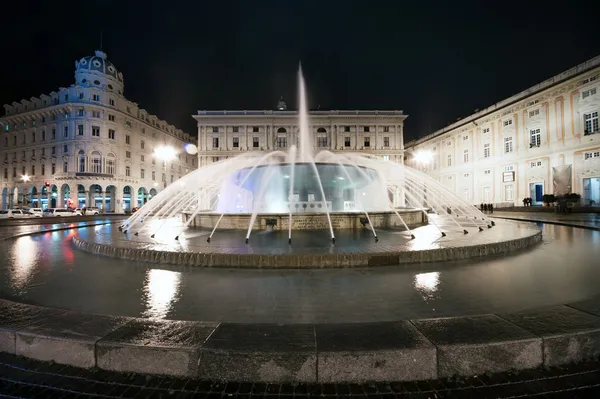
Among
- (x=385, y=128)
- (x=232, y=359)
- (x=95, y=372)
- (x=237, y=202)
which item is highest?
(x=385, y=128)

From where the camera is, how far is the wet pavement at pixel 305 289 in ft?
11.3

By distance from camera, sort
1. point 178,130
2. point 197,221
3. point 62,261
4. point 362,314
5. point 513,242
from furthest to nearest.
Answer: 1. point 178,130
2. point 197,221
3. point 513,242
4. point 62,261
5. point 362,314

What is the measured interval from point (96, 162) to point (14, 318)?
48.8 m

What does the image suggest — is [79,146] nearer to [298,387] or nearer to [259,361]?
[259,361]

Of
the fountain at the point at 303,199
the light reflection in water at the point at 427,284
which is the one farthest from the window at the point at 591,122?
the light reflection in water at the point at 427,284

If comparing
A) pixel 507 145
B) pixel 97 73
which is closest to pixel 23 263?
pixel 507 145

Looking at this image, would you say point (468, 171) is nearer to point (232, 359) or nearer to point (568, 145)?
point (568, 145)

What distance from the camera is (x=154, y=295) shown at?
4074 millimetres

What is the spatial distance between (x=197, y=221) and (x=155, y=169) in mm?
49245

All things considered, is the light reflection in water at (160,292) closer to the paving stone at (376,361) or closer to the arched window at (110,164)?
the paving stone at (376,361)

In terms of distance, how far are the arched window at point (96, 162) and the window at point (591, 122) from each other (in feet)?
191

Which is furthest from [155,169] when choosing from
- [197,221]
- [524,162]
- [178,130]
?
[524,162]

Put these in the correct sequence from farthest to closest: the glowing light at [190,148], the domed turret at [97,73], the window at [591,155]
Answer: the glowing light at [190,148]
the domed turret at [97,73]
the window at [591,155]

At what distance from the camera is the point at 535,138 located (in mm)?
34125
